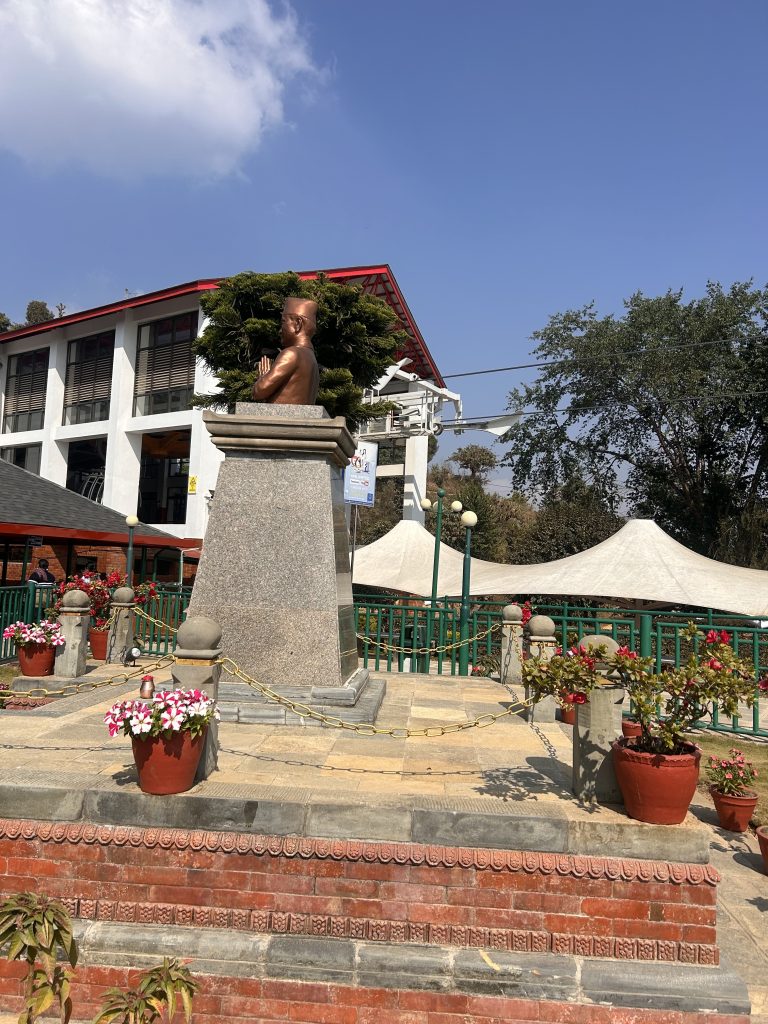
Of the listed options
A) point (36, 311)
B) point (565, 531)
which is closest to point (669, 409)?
point (565, 531)

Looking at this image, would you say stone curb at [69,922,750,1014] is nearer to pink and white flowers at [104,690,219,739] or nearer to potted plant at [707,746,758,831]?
pink and white flowers at [104,690,219,739]

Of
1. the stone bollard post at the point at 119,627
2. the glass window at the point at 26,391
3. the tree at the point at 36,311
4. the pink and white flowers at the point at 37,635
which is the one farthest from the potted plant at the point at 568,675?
the tree at the point at 36,311

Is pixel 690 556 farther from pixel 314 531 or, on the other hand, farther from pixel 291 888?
pixel 291 888

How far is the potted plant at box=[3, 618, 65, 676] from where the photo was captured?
7652 mm

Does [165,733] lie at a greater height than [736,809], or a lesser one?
greater

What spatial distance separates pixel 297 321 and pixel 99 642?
5.81 metres

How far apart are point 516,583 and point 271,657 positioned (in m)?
12.2

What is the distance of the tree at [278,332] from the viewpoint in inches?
695

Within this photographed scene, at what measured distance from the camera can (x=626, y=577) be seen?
16.4m

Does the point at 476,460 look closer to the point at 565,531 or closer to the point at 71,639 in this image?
the point at 565,531

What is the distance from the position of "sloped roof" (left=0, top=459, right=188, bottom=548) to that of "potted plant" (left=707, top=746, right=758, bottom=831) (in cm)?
1416

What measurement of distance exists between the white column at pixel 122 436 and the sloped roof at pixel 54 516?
5793 mm

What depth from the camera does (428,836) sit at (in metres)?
3.62

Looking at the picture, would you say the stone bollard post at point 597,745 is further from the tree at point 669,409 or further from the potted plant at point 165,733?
the tree at point 669,409
